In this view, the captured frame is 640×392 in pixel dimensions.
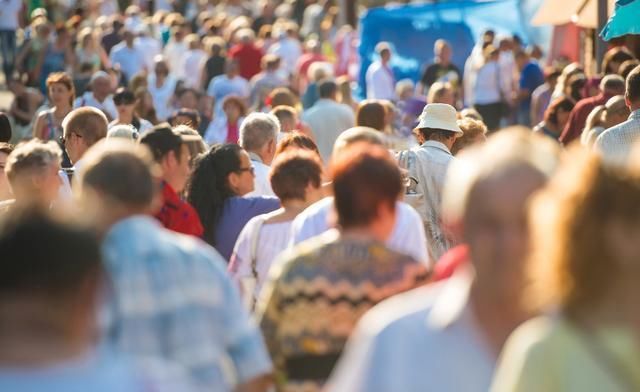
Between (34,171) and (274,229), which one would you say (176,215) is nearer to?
(274,229)

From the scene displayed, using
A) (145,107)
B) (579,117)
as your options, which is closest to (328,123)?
(145,107)

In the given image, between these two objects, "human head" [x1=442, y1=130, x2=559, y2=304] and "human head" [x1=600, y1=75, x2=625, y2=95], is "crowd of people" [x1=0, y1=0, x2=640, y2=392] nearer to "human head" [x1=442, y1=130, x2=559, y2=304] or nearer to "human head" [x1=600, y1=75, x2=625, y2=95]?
"human head" [x1=442, y1=130, x2=559, y2=304]

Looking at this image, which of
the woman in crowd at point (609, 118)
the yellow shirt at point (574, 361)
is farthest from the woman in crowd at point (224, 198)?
the yellow shirt at point (574, 361)

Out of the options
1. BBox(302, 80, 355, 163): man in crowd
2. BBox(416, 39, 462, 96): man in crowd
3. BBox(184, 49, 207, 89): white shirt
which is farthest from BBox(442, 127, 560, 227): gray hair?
BBox(184, 49, 207, 89): white shirt

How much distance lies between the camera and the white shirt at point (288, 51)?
2739 cm

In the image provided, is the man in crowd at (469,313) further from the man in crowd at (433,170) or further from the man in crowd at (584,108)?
the man in crowd at (584,108)

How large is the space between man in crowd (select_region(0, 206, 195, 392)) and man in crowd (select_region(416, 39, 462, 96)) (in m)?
20.7

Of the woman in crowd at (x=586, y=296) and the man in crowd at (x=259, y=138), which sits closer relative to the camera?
the woman in crowd at (x=586, y=296)

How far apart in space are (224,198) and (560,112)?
6.73 meters

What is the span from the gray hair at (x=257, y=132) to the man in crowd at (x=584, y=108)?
426cm

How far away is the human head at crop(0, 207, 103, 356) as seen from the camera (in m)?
3.58

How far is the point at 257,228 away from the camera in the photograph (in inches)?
298

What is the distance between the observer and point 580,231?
3514mm

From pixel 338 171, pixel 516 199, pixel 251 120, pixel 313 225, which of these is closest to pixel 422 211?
pixel 251 120
